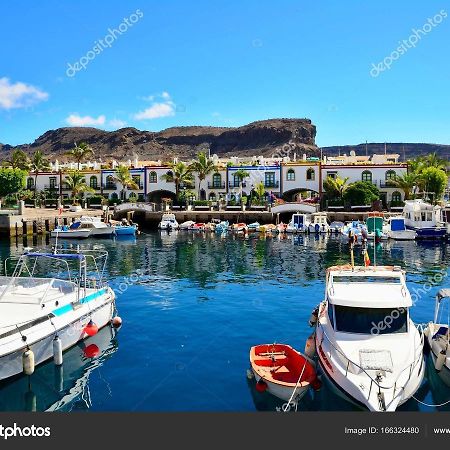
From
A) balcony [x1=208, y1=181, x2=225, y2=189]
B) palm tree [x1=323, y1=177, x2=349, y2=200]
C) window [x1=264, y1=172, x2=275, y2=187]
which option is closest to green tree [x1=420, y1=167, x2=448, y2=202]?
palm tree [x1=323, y1=177, x2=349, y2=200]

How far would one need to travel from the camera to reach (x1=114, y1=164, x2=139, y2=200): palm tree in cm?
9294

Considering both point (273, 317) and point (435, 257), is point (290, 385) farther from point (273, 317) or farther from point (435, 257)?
point (435, 257)

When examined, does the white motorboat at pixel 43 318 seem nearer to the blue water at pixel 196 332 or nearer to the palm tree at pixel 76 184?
the blue water at pixel 196 332

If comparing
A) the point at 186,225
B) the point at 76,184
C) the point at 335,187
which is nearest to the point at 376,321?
the point at 186,225

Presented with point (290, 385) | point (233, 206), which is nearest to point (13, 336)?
point (290, 385)

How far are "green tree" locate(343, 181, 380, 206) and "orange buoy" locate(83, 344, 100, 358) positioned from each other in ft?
214

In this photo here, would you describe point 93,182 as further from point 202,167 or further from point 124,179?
point 202,167

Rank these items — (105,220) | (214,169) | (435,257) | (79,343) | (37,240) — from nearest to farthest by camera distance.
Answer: (79,343)
(435,257)
(37,240)
(105,220)
(214,169)

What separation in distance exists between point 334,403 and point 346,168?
74717 mm

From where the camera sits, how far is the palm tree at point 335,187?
81750mm

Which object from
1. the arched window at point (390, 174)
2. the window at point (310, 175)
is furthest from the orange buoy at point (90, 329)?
the arched window at point (390, 174)

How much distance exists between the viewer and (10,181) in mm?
78062

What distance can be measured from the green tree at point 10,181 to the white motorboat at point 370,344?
232 feet

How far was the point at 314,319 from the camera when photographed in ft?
72.3
